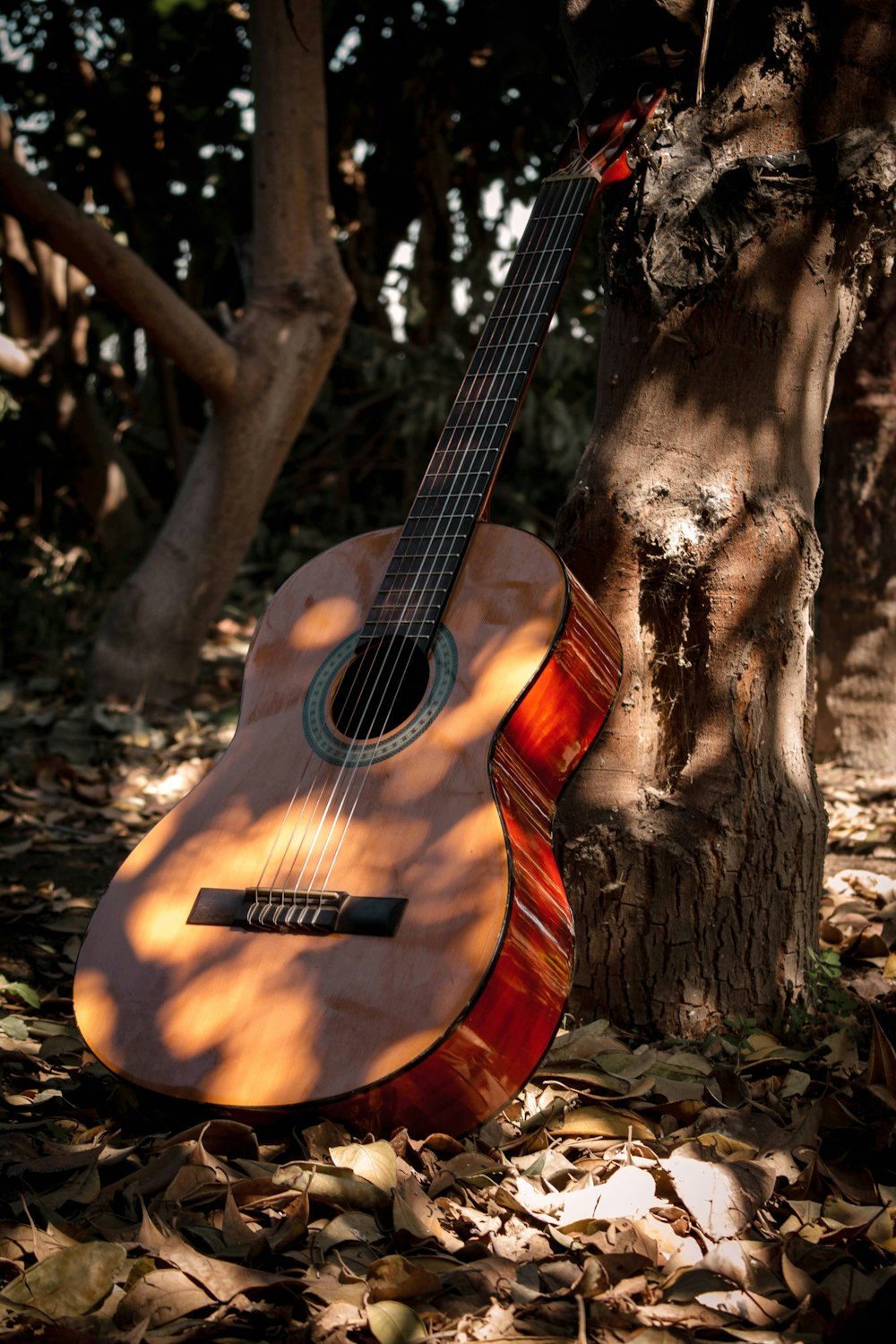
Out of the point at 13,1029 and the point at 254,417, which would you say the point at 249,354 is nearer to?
the point at 254,417

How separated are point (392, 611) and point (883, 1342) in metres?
1.39

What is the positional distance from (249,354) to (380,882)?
3.18 m

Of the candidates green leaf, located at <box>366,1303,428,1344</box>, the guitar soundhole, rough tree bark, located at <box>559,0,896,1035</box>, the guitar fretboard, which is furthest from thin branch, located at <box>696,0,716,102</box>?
green leaf, located at <box>366,1303,428,1344</box>

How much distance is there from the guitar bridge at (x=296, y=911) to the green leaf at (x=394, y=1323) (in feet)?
1.68

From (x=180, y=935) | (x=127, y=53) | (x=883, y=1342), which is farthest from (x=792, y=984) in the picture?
(x=127, y=53)

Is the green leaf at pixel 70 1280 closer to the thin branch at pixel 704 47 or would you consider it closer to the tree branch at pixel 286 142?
the thin branch at pixel 704 47

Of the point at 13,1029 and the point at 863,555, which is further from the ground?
the point at 863,555

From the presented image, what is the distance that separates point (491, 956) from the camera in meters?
1.68

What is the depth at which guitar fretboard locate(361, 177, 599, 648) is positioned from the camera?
85.8 inches

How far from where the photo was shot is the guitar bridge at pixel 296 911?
1.78 metres

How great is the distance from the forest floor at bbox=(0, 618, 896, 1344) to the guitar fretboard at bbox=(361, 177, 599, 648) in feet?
2.92

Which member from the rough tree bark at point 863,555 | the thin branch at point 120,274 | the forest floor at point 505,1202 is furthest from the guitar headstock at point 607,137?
the thin branch at point 120,274

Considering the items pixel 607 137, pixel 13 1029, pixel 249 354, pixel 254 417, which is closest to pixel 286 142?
pixel 249 354

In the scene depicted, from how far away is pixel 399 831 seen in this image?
1883mm
